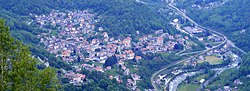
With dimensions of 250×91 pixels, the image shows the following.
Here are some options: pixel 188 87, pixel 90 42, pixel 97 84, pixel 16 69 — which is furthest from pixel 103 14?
pixel 16 69

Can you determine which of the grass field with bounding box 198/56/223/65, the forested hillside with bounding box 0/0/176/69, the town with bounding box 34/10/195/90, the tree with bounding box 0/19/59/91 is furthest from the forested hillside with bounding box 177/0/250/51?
the tree with bounding box 0/19/59/91

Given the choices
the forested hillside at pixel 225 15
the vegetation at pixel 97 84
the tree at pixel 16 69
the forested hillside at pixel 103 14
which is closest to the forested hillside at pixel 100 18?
the forested hillside at pixel 103 14

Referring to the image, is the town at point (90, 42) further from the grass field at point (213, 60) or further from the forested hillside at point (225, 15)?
the forested hillside at point (225, 15)

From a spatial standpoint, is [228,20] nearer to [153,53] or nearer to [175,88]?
[153,53]

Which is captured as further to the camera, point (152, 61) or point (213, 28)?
point (213, 28)

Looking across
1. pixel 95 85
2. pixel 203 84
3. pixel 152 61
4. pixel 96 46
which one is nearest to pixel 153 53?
pixel 152 61

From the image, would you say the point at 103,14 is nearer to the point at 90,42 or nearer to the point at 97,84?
the point at 90,42
